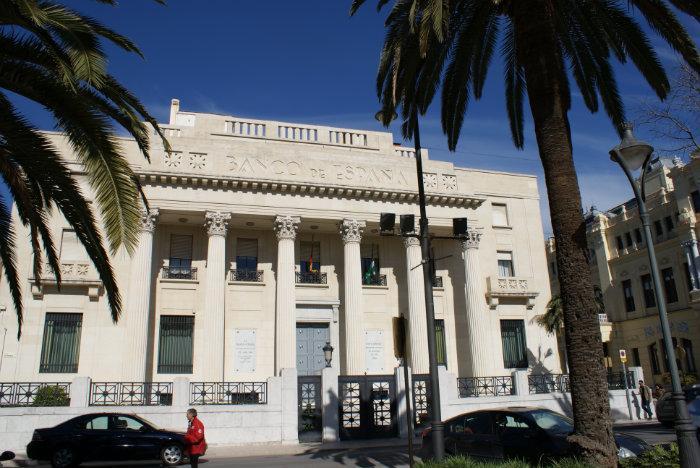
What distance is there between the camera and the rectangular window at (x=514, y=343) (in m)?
32.4

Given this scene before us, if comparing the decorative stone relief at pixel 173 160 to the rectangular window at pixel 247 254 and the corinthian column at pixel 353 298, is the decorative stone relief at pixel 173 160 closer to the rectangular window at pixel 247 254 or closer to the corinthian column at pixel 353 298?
the rectangular window at pixel 247 254

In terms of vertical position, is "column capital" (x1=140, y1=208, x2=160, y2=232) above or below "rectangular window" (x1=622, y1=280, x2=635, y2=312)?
above

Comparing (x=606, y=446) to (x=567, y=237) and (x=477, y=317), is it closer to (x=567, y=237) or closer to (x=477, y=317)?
(x=567, y=237)

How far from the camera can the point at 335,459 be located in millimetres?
16844

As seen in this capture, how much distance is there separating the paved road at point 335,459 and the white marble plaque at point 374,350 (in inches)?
419

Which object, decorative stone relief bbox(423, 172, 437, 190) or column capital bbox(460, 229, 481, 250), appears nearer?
decorative stone relief bbox(423, 172, 437, 190)

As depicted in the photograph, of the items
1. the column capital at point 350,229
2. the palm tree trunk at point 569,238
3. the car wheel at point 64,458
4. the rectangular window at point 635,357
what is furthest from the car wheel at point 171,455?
the rectangular window at point 635,357

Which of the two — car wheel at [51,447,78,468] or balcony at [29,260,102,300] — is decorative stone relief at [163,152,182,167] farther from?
car wheel at [51,447,78,468]

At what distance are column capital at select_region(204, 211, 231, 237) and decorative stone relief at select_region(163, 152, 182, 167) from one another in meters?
2.78

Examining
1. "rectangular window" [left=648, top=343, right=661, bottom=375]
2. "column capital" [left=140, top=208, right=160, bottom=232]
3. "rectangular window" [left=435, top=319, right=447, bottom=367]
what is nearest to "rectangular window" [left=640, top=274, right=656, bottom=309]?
"rectangular window" [left=648, top=343, right=661, bottom=375]

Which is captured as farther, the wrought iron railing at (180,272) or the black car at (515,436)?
the wrought iron railing at (180,272)

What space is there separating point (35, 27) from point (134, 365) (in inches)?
707

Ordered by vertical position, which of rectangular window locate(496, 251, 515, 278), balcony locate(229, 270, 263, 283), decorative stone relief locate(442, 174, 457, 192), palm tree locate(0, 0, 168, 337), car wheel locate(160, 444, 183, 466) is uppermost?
decorative stone relief locate(442, 174, 457, 192)

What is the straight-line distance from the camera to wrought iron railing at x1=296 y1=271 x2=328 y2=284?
31.0m
